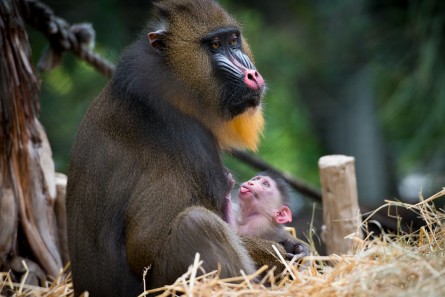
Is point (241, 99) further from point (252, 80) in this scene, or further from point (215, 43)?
point (215, 43)

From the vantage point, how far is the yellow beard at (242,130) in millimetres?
4363

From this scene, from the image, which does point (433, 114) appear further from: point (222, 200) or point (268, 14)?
point (222, 200)

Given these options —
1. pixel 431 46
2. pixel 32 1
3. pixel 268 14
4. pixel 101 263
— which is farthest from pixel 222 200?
A: pixel 268 14

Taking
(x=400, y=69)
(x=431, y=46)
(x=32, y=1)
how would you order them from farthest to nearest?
(x=400, y=69)
(x=431, y=46)
(x=32, y=1)

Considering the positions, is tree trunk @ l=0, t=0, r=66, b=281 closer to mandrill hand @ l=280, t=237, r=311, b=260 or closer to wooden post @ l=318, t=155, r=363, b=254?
mandrill hand @ l=280, t=237, r=311, b=260

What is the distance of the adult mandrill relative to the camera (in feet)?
13.2

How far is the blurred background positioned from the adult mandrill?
4563 millimetres

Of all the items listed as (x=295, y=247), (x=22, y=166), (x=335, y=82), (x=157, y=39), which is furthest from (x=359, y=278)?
(x=335, y=82)

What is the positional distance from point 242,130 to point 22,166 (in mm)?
1487

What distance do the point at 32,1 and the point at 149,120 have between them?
1.66m

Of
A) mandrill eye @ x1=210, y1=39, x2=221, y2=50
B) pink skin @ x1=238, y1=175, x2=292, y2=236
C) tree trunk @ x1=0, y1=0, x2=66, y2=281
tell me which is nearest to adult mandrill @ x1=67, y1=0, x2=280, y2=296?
mandrill eye @ x1=210, y1=39, x2=221, y2=50

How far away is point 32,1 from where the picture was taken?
17.5 feet

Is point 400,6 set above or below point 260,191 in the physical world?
above

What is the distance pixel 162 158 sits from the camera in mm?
4148
